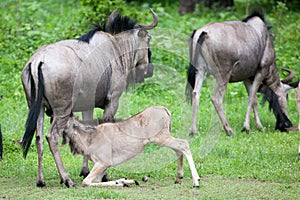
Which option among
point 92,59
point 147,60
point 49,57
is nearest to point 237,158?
point 147,60

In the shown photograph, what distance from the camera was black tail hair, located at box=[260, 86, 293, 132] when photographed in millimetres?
11932

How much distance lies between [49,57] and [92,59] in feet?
2.35

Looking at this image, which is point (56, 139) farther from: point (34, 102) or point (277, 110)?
point (277, 110)

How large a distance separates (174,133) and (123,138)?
1746 mm

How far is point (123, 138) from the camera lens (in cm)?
794

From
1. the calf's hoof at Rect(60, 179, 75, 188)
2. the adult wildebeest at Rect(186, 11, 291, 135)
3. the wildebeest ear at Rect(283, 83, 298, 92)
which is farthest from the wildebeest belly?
the calf's hoof at Rect(60, 179, 75, 188)

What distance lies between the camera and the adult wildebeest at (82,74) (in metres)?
7.74

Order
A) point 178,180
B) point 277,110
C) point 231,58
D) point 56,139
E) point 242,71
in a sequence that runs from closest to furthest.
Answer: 1. point 56,139
2. point 178,180
3. point 231,58
4. point 242,71
5. point 277,110

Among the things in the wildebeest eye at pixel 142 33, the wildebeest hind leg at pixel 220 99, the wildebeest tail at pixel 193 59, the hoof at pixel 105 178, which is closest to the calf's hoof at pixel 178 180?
the hoof at pixel 105 178

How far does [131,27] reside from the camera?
897 centimetres

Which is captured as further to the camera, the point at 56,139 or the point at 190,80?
the point at 190,80

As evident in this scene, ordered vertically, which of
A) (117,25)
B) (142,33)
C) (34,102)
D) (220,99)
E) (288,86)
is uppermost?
(117,25)

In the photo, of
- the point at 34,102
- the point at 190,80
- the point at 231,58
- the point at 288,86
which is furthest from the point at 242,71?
the point at 34,102

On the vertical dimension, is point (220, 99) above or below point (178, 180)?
below
